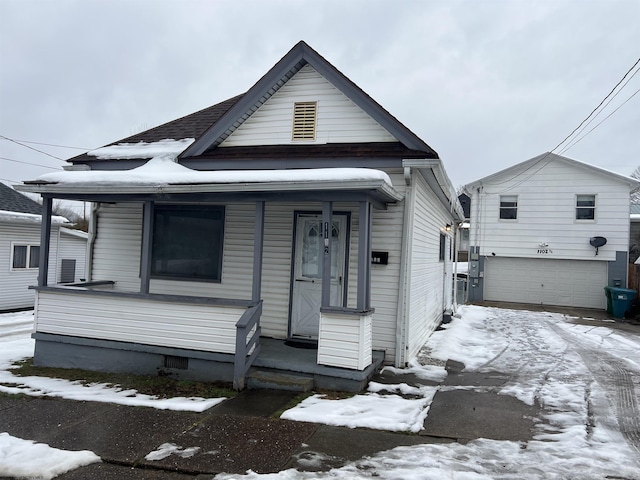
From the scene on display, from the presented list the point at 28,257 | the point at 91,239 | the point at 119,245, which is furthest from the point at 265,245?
the point at 28,257

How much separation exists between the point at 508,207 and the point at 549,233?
1924 mm

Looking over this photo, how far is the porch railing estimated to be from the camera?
20.2 feet

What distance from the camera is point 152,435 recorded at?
14.9 ft

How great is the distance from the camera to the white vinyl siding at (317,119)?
306 inches

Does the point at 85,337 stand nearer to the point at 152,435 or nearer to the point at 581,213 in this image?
the point at 152,435

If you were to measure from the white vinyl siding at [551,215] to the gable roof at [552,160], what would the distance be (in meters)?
0.11

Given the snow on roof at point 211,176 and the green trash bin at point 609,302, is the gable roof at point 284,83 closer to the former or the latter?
the snow on roof at point 211,176

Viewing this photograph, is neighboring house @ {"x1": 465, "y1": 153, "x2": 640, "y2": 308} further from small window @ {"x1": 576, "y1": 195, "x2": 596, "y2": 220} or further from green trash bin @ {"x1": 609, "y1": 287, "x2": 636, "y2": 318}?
green trash bin @ {"x1": 609, "y1": 287, "x2": 636, "y2": 318}

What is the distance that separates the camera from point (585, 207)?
18.1 meters

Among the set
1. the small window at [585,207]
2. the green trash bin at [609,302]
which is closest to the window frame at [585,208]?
the small window at [585,207]

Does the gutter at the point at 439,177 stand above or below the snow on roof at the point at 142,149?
below

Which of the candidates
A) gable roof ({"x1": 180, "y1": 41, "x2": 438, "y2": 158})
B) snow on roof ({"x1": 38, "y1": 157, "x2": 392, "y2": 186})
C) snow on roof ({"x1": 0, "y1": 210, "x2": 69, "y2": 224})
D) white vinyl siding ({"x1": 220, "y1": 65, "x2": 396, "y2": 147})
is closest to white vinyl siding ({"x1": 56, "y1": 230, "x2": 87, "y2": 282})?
snow on roof ({"x1": 0, "y1": 210, "x2": 69, "y2": 224})

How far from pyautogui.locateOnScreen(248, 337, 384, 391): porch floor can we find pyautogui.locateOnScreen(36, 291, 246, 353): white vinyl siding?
59 centimetres

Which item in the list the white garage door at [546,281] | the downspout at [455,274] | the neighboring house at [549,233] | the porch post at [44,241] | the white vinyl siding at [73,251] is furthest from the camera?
the white vinyl siding at [73,251]
